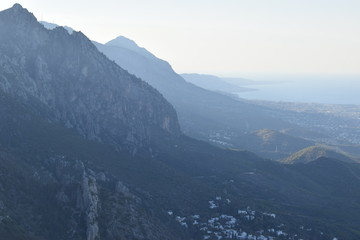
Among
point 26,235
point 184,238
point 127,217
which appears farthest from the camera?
point 184,238

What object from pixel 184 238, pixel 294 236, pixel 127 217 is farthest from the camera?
pixel 294 236

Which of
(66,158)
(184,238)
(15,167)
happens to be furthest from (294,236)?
(15,167)

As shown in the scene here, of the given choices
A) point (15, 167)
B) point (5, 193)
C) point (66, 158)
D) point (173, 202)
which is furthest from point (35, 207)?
point (173, 202)

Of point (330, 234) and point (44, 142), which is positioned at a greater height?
point (44, 142)

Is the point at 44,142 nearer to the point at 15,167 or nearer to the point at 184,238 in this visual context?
the point at 15,167

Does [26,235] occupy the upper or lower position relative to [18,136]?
lower

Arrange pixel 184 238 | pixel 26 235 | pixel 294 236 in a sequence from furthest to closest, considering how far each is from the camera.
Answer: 1. pixel 294 236
2. pixel 184 238
3. pixel 26 235

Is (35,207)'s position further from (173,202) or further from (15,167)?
(173,202)

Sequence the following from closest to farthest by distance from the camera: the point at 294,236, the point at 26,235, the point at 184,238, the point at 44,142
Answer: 1. the point at 26,235
2. the point at 184,238
3. the point at 294,236
4. the point at 44,142

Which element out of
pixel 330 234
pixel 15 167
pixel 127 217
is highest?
pixel 15 167

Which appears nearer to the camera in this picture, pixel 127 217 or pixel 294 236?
pixel 127 217
